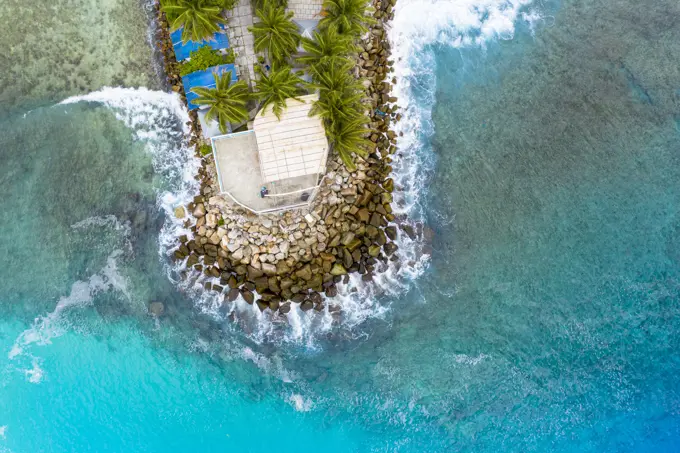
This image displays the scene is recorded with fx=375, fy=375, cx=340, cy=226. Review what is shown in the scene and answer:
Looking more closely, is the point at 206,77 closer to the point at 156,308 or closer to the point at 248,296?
the point at 248,296

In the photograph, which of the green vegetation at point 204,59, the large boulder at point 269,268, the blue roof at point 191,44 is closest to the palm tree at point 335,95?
the green vegetation at point 204,59

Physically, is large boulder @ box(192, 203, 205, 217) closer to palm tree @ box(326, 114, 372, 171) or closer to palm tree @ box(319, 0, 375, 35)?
palm tree @ box(326, 114, 372, 171)

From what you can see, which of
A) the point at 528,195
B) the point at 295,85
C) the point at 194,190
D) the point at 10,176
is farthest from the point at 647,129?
the point at 10,176

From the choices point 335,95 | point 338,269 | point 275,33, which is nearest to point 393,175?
point 335,95

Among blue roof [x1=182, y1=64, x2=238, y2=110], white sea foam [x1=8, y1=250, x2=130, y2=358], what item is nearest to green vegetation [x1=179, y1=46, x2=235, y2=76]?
blue roof [x1=182, y1=64, x2=238, y2=110]

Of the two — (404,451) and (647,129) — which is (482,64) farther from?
(404,451)

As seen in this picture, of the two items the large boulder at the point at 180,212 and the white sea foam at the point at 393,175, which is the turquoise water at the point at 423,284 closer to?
the white sea foam at the point at 393,175

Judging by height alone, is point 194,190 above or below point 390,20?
below
